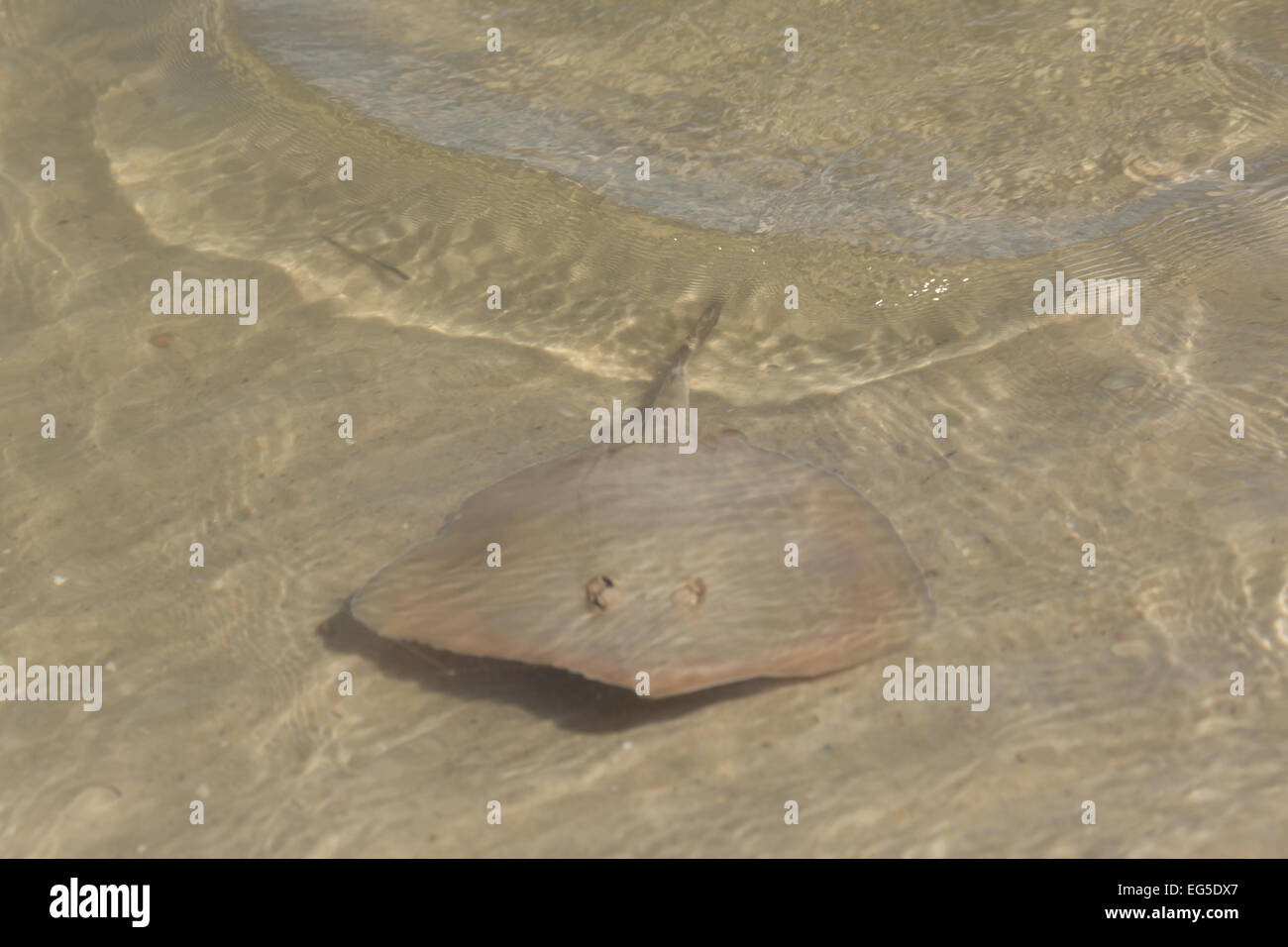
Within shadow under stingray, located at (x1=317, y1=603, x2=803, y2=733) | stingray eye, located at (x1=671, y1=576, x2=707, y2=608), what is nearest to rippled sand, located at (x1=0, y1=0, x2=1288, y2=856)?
shadow under stingray, located at (x1=317, y1=603, x2=803, y2=733)

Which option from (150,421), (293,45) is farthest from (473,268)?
(293,45)

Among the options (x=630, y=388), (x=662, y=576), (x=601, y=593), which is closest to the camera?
(x=601, y=593)

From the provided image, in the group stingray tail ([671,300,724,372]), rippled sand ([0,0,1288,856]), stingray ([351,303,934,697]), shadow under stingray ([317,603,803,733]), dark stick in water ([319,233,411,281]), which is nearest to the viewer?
stingray ([351,303,934,697])

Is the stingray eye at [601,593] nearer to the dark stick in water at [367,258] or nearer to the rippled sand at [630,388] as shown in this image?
the rippled sand at [630,388]

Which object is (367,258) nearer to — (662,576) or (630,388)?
(630,388)

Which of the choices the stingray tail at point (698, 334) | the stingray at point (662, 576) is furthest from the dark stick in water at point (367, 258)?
the stingray at point (662, 576)

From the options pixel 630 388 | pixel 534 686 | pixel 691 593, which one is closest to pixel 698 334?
pixel 630 388

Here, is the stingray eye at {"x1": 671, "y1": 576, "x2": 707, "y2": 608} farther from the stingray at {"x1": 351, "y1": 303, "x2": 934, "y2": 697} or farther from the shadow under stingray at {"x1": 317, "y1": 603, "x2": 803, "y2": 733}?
the shadow under stingray at {"x1": 317, "y1": 603, "x2": 803, "y2": 733}
